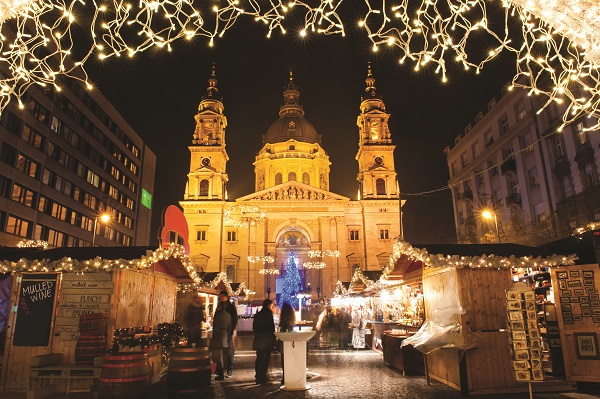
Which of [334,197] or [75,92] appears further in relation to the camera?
[334,197]

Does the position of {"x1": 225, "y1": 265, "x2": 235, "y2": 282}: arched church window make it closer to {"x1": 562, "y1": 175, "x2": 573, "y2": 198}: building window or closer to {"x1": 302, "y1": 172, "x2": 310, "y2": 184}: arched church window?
{"x1": 302, "y1": 172, "x2": 310, "y2": 184}: arched church window

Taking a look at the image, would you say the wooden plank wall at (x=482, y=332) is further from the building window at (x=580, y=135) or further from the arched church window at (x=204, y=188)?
the arched church window at (x=204, y=188)

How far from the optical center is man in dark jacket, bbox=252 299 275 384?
9938mm

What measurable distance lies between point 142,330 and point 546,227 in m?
24.3

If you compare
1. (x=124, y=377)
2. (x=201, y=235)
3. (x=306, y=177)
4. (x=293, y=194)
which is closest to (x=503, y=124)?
(x=293, y=194)

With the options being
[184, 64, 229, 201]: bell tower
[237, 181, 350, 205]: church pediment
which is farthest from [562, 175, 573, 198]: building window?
[184, 64, 229, 201]: bell tower

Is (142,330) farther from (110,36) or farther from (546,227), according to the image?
(546,227)

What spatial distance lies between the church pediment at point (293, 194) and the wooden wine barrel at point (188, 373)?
4339cm

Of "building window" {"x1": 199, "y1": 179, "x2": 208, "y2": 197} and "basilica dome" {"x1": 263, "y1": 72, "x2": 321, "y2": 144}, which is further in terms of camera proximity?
"basilica dome" {"x1": 263, "y1": 72, "x2": 321, "y2": 144}

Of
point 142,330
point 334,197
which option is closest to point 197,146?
point 334,197

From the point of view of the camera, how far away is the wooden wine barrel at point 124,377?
692cm

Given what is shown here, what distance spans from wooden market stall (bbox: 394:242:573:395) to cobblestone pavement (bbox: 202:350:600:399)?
37 cm

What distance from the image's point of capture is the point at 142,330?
1074cm

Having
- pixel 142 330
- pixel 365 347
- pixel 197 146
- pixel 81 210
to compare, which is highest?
pixel 197 146
